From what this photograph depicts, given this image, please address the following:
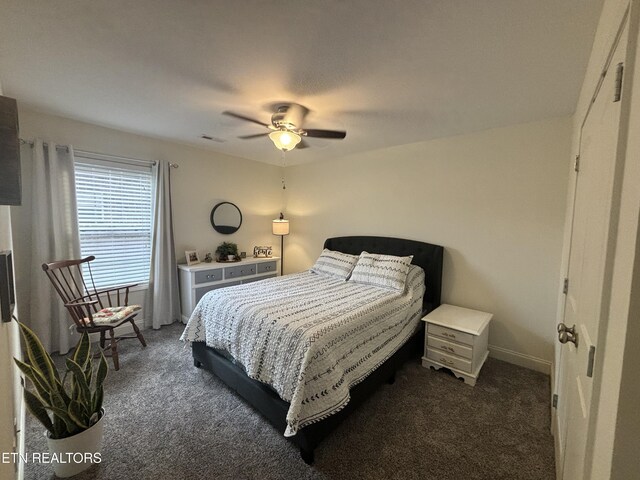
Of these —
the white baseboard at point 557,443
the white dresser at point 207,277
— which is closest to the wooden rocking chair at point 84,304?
the white dresser at point 207,277

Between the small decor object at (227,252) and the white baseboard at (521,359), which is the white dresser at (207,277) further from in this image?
the white baseboard at (521,359)

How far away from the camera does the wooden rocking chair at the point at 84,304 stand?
7.64ft

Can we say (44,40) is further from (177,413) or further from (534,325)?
(534,325)

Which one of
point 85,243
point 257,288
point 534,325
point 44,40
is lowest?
point 534,325

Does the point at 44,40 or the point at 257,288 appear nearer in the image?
the point at 44,40

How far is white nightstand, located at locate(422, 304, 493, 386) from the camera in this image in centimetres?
230

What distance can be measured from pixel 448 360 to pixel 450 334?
242 mm

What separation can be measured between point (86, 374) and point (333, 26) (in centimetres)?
234

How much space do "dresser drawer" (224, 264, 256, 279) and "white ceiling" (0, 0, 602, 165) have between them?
6.44 feet

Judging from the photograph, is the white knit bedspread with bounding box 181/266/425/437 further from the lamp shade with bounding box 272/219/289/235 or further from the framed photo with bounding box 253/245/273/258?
the lamp shade with bounding box 272/219/289/235

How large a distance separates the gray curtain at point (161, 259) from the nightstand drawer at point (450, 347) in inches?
122

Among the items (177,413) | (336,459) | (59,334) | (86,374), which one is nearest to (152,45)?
(86,374)

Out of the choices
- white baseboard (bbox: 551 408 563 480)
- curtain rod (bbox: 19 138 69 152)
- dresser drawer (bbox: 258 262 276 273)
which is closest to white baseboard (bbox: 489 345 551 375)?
white baseboard (bbox: 551 408 563 480)

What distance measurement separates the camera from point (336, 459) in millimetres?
1569
